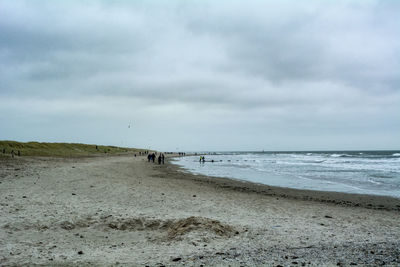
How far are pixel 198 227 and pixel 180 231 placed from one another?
470 millimetres

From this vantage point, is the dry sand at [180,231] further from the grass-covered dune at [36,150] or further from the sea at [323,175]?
the grass-covered dune at [36,150]

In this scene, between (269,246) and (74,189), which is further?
(74,189)

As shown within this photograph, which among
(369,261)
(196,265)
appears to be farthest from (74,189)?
(369,261)

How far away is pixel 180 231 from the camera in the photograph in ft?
23.3

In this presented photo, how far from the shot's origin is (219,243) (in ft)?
21.0

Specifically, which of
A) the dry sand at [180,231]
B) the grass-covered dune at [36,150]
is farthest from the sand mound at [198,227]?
the grass-covered dune at [36,150]

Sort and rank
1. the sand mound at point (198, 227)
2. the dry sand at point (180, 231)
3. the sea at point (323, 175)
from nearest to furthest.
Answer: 1. the dry sand at point (180, 231)
2. the sand mound at point (198, 227)
3. the sea at point (323, 175)

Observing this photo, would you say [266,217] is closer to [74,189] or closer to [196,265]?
[196,265]

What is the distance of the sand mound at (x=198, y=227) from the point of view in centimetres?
706

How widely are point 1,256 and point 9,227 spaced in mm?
2236

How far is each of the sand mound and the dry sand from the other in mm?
26

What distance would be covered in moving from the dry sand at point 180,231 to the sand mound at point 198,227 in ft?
0.09

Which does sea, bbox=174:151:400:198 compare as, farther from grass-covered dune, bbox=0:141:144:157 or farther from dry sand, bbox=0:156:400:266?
grass-covered dune, bbox=0:141:144:157

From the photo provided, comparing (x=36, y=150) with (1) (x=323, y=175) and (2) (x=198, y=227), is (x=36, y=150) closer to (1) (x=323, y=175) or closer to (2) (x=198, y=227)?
(1) (x=323, y=175)
